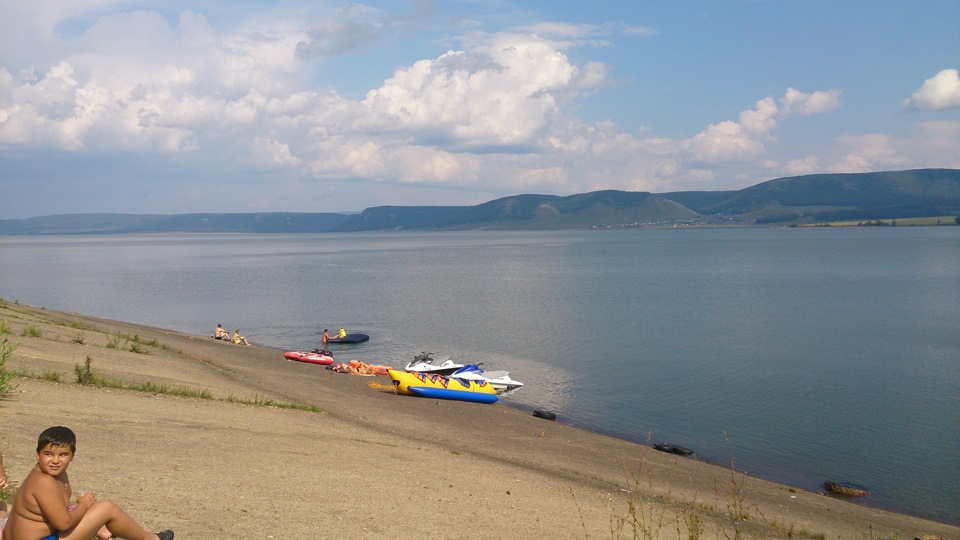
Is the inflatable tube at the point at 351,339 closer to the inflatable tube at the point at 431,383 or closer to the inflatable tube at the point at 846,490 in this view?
the inflatable tube at the point at 431,383

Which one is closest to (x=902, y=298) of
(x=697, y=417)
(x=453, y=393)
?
(x=697, y=417)

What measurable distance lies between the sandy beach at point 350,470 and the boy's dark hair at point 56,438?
210cm

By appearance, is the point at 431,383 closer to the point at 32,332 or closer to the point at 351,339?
the point at 32,332

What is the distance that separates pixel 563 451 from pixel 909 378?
22.4m

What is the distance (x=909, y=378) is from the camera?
3275 cm

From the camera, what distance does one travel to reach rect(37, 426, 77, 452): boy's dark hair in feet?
20.1

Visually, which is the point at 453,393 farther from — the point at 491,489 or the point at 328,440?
the point at 491,489

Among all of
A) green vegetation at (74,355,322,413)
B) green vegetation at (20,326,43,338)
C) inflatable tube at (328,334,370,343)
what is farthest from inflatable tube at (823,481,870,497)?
inflatable tube at (328,334,370,343)

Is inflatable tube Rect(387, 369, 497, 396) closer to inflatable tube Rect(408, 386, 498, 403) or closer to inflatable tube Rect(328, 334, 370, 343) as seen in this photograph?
inflatable tube Rect(408, 386, 498, 403)

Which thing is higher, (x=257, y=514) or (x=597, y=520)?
(x=257, y=514)

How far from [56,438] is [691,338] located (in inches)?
1683

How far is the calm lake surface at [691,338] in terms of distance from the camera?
75.7ft

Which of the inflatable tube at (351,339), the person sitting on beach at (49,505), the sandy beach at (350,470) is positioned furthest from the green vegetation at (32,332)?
the inflatable tube at (351,339)

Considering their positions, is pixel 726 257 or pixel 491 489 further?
pixel 726 257
